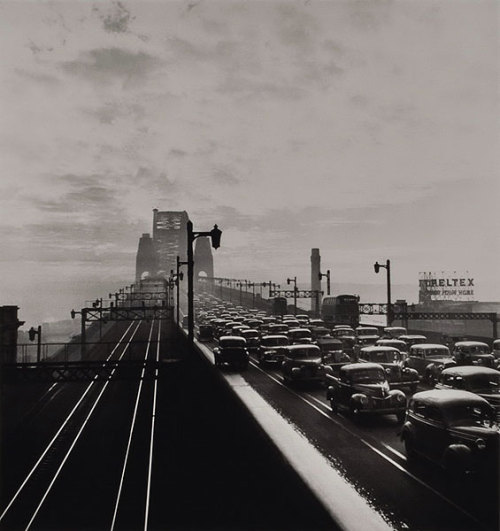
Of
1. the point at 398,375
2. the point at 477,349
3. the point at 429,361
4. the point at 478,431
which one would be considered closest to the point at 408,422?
the point at 478,431

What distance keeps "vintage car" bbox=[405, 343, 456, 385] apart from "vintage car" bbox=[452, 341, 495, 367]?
2.21 feet

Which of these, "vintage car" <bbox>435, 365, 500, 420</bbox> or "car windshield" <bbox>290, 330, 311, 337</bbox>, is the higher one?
"vintage car" <bbox>435, 365, 500, 420</bbox>

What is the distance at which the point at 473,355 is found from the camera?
2497 cm

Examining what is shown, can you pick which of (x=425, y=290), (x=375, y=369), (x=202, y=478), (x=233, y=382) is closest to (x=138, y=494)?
(x=202, y=478)

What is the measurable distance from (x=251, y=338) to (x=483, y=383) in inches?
1050

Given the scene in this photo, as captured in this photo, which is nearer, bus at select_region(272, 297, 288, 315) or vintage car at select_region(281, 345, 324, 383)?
vintage car at select_region(281, 345, 324, 383)

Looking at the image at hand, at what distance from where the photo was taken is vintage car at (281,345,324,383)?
2425cm

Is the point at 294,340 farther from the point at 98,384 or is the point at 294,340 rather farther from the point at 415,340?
the point at 98,384

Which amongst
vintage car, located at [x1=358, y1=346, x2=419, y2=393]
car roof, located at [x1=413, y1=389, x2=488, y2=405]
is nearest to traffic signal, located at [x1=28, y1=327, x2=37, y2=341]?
vintage car, located at [x1=358, y1=346, x2=419, y2=393]

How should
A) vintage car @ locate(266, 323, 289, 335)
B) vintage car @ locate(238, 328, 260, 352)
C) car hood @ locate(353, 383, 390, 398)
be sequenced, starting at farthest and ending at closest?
vintage car @ locate(238, 328, 260, 352) → vintage car @ locate(266, 323, 289, 335) → car hood @ locate(353, 383, 390, 398)

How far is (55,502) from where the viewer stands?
637 inches

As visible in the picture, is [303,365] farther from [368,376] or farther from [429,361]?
[368,376]

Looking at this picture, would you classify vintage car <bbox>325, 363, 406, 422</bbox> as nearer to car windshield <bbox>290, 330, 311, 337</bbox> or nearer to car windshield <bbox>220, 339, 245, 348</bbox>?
Answer: car windshield <bbox>220, 339, 245, 348</bbox>

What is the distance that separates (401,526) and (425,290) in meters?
126
